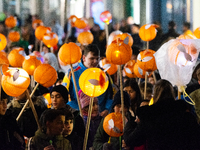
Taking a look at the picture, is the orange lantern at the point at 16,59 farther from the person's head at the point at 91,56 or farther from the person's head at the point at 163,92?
the person's head at the point at 163,92

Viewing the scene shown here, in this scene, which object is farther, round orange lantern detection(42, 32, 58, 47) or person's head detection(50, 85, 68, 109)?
round orange lantern detection(42, 32, 58, 47)

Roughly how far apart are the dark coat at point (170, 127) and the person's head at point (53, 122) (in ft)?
2.75

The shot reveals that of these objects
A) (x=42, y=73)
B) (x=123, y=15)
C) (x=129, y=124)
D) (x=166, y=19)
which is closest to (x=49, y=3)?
(x=123, y=15)

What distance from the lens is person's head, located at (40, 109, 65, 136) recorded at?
10.9ft

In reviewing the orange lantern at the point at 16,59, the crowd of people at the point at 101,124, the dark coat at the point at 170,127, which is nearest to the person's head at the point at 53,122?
the crowd of people at the point at 101,124

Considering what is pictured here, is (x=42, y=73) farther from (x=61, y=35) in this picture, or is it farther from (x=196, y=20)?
(x=61, y=35)

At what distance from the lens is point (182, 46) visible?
352cm

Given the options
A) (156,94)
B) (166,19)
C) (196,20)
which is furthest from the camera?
(166,19)

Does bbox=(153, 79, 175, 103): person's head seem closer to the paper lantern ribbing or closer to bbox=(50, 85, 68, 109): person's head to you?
the paper lantern ribbing

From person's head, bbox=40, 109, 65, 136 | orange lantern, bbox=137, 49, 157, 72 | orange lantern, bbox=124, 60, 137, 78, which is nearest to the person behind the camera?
person's head, bbox=40, 109, 65, 136

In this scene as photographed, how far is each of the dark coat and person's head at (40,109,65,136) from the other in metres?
0.84

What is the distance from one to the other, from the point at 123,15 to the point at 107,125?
9981 mm

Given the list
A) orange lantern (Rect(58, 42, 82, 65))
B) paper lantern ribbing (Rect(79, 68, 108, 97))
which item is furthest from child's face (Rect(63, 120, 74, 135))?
orange lantern (Rect(58, 42, 82, 65))

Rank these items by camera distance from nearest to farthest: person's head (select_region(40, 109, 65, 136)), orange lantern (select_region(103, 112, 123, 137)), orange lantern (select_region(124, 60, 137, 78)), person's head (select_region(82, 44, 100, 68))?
1. person's head (select_region(40, 109, 65, 136))
2. orange lantern (select_region(103, 112, 123, 137))
3. person's head (select_region(82, 44, 100, 68))
4. orange lantern (select_region(124, 60, 137, 78))
